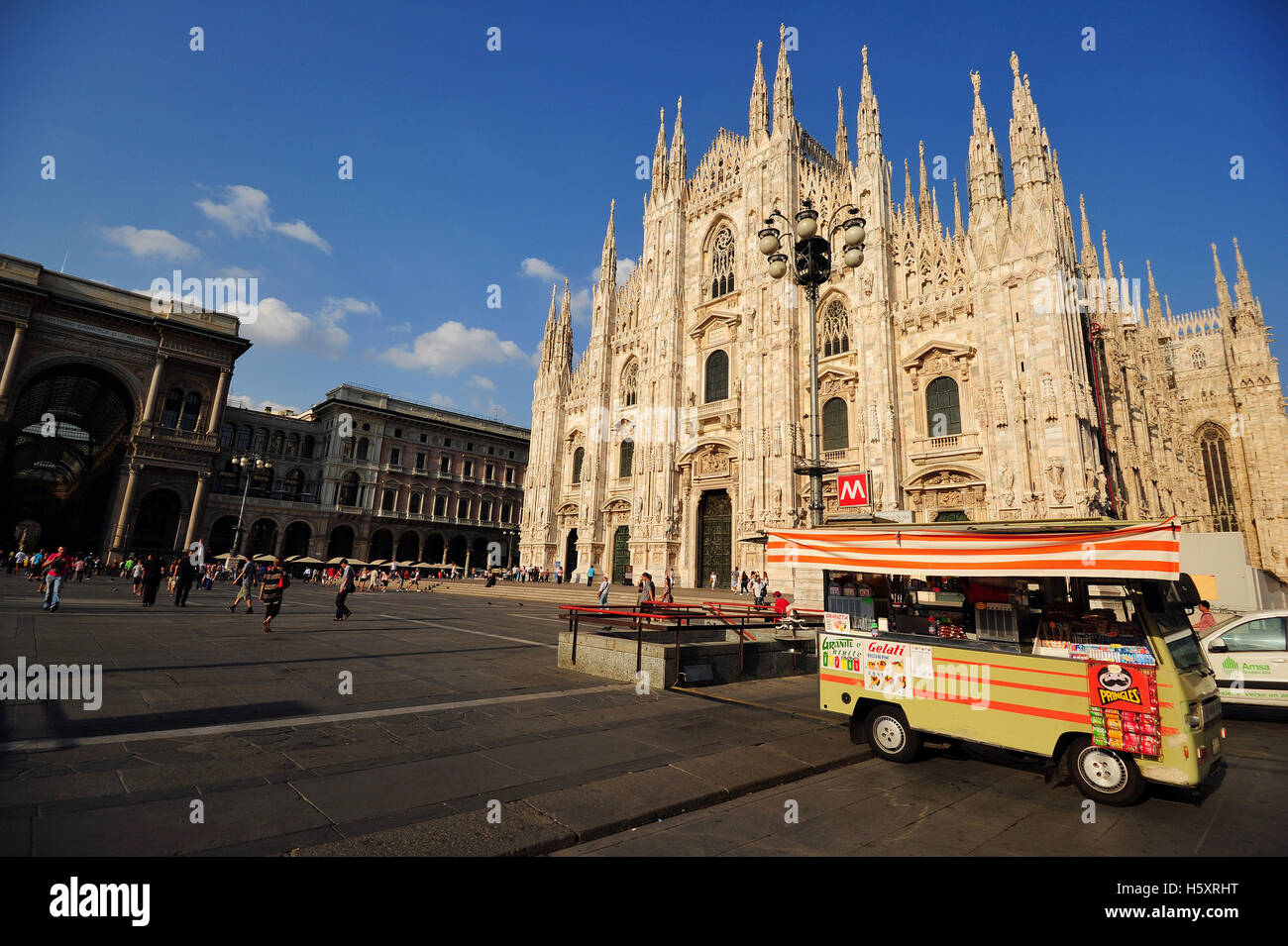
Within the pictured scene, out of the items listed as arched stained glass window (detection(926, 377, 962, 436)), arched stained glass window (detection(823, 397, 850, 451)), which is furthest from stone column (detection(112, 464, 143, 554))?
arched stained glass window (detection(926, 377, 962, 436))

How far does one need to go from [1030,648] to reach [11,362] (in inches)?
2110

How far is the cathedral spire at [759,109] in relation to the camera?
31.4m

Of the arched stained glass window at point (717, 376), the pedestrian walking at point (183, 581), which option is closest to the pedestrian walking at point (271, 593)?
the pedestrian walking at point (183, 581)

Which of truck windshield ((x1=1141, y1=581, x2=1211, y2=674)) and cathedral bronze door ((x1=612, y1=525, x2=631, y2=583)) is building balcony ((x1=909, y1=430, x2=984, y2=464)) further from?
truck windshield ((x1=1141, y1=581, x2=1211, y2=674))

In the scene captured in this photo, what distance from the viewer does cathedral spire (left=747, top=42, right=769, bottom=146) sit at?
31375 mm

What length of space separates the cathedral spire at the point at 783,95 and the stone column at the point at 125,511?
4728 centimetres

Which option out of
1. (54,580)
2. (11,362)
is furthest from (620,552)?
(11,362)

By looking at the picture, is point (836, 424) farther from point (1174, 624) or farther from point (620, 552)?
point (1174, 624)

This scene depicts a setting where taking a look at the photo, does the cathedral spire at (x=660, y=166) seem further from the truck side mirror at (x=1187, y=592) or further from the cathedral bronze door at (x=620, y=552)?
the truck side mirror at (x=1187, y=592)

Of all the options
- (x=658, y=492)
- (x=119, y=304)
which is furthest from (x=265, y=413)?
(x=658, y=492)
